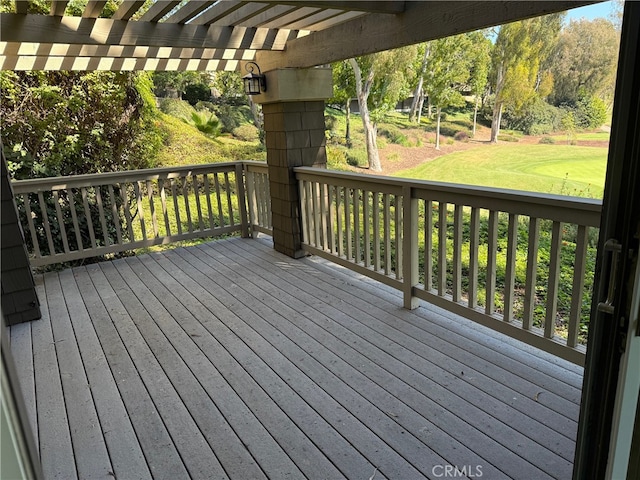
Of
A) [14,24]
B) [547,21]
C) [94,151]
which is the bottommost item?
[94,151]

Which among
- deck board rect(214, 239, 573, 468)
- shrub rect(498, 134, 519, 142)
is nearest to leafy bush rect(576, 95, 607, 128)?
shrub rect(498, 134, 519, 142)

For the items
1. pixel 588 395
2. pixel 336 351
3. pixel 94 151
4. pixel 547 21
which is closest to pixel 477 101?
pixel 547 21

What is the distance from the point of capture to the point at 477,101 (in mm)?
17078

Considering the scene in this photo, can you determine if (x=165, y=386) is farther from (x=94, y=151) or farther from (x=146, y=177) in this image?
(x=94, y=151)

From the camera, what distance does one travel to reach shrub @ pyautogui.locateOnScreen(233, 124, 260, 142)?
1495 cm

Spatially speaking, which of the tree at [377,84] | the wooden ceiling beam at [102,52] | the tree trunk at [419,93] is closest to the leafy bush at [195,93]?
the tree at [377,84]

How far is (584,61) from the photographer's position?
46.3 feet

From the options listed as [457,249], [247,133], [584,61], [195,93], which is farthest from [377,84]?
[457,249]

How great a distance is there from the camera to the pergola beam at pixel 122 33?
2.94 meters

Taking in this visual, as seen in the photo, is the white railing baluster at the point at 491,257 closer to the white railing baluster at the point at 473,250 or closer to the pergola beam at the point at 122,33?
the white railing baluster at the point at 473,250

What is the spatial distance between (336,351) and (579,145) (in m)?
14.8

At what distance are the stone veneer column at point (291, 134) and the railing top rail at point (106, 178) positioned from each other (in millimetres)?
897

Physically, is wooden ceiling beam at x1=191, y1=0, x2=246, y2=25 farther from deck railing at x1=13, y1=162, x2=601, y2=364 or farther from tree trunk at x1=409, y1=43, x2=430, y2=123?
tree trunk at x1=409, y1=43, x2=430, y2=123

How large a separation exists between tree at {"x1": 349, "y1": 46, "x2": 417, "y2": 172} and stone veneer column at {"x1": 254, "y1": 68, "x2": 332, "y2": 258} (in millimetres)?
9661
